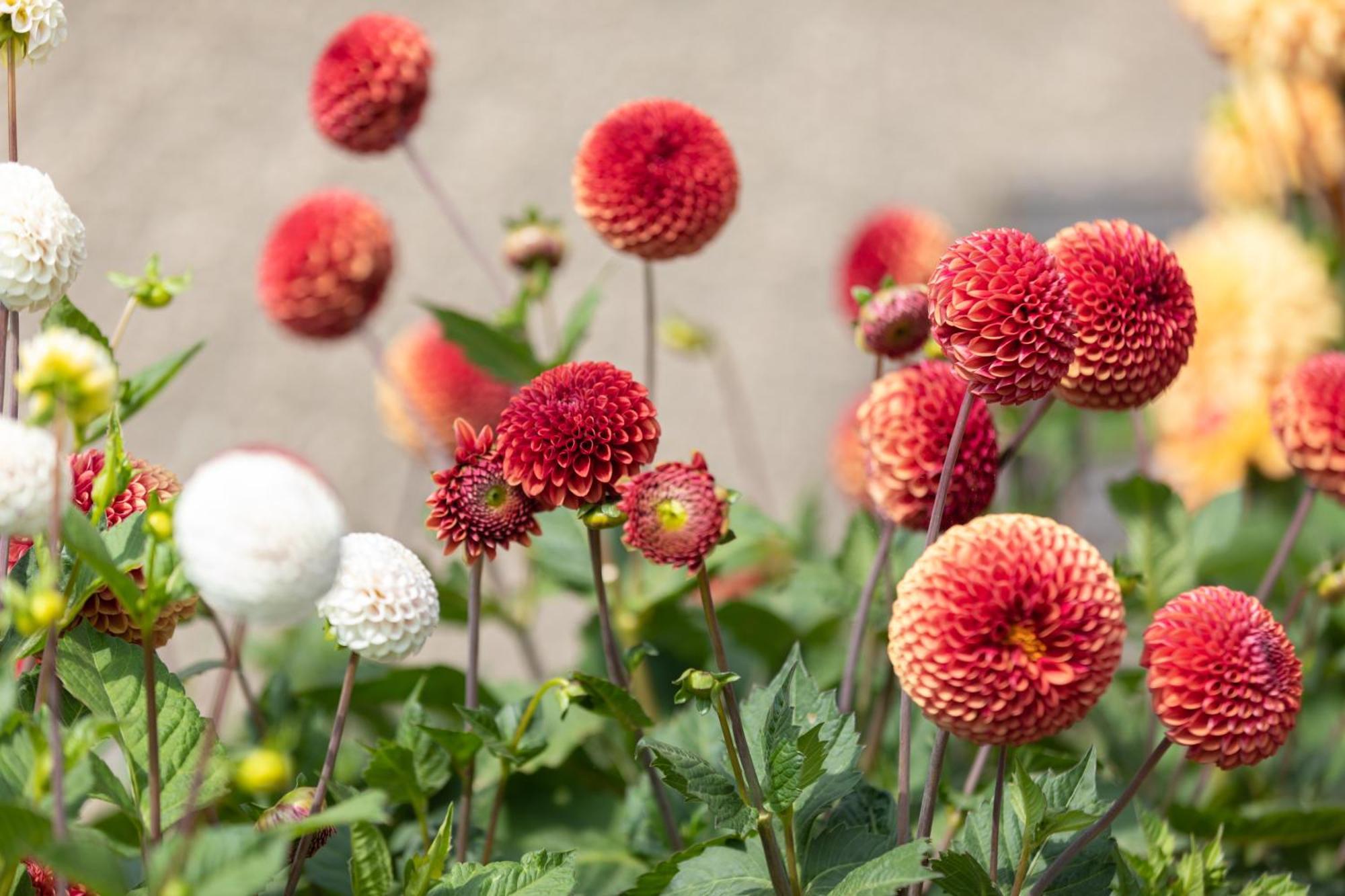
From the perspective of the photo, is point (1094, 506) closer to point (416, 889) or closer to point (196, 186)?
point (196, 186)

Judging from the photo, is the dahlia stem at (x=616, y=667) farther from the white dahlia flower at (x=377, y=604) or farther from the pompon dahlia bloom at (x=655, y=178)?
the pompon dahlia bloom at (x=655, y=178)

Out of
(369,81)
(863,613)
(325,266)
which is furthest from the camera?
(325,266)

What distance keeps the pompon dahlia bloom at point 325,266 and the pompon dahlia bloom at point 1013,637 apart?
767 millimetres

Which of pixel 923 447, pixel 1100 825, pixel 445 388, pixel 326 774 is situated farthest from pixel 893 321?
pixel 445 388

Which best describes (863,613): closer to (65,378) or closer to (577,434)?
(577,434)

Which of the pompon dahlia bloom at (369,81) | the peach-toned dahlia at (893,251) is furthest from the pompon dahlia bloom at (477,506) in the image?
the peach-toned dahlia at (893,251)

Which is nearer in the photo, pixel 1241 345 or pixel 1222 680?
pixel 1222 680

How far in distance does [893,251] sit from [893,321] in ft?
1.45

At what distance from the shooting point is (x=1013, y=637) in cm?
60

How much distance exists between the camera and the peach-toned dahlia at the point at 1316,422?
0.88m

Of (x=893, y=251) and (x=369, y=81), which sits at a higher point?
(x=369, y=81)

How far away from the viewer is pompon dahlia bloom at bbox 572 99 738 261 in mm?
Result: 934

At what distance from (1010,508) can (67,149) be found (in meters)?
1.63

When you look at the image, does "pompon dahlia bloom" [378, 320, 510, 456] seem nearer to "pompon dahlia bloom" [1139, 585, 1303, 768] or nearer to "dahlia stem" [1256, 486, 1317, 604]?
"dahlia stem" [1256, 486, 1317, 604]
